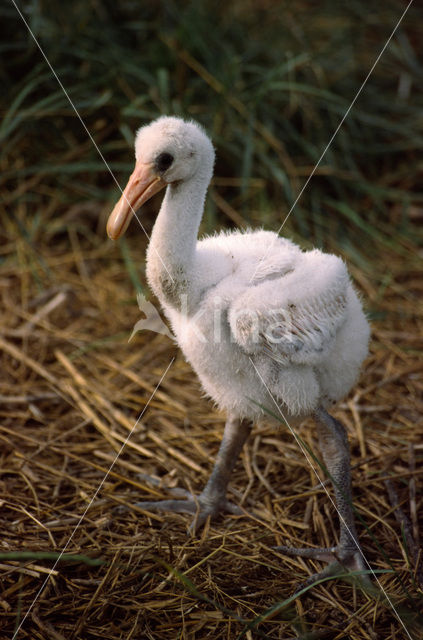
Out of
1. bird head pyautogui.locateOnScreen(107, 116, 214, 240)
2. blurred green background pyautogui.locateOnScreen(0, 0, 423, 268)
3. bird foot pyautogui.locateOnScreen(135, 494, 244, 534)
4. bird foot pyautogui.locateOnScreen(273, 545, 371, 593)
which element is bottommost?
bird foot pyautogui.locateOnScreen(135, 494, 244, 534)

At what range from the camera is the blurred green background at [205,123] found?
3873 millimetres

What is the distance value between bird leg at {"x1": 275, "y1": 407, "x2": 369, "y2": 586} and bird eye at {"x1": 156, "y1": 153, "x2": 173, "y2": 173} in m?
0.90

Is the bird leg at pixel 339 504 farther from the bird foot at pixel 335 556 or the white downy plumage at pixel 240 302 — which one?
the white downy plumage at pixel 240 302

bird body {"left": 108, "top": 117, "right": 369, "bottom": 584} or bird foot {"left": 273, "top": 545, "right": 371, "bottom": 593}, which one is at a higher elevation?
bird body {"left": 108, "top": 117, "right": 369, "bottom": 584}

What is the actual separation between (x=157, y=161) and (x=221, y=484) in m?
1.17

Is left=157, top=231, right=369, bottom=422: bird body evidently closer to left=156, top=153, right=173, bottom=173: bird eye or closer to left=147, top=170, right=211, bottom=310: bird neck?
left=147, top=170, right=211, bottom=310: bird neck

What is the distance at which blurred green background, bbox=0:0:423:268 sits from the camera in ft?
12.7

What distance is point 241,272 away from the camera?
6.86 ft

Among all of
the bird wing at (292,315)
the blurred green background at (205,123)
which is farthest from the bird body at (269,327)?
the blurred green background at (205,123)

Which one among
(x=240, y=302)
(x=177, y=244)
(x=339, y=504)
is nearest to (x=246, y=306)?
(x=240, y=302)

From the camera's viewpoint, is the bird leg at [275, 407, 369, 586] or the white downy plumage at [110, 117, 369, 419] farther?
the bird leg at [275, 407, 369, 586]

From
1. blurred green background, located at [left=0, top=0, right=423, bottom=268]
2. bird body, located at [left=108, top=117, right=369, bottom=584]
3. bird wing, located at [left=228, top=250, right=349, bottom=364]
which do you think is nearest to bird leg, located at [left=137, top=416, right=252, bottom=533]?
bird body, located at [left=108, top=117, right=369, bottom=584]

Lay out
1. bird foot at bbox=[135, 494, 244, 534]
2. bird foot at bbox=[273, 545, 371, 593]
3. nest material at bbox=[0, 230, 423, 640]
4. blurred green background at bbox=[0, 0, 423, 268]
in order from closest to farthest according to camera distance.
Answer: nest material at bbox=[0, 230, 423, 640]
bird foot at bbox=[273, 545, 371, 593]
bird foot at bbox=[135, 494, 244, 534]
blurred green background at bbox=[0, 0, 423, 268]

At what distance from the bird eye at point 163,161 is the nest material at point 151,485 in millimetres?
1012
